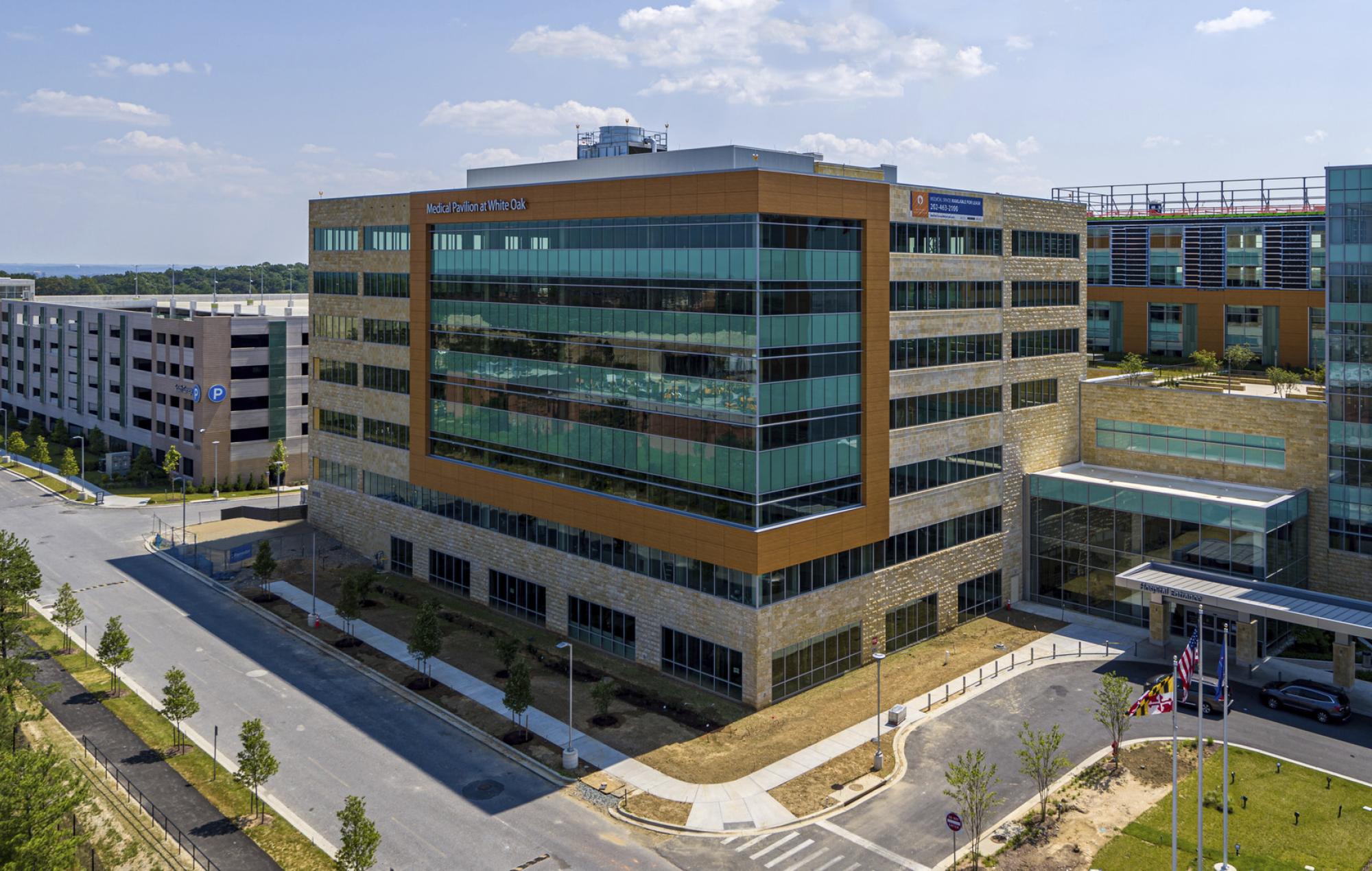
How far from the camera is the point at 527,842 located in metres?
41.7

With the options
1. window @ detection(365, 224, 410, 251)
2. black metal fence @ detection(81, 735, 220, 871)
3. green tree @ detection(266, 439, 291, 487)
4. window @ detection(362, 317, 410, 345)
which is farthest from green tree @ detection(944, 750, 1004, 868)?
green tree @ detection(266, 439, 291, 487)

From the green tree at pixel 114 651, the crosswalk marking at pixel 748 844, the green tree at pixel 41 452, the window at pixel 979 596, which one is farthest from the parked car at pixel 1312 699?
the green tree at pixel 41 452

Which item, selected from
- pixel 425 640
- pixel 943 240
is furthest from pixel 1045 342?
pixel 425 640

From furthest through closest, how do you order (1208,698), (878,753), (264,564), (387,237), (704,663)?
(387,237)
(264,564)
(704,663)
(1208,698)
(878,753)

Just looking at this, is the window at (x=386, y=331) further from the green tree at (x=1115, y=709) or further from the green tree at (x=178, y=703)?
the green tree at (x=1115, y=709)

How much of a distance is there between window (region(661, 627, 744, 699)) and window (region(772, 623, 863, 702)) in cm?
209

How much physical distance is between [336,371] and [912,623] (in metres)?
50.7

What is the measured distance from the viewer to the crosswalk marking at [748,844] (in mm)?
41156

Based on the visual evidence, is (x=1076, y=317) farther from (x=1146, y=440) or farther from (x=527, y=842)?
(x=527, y=842)

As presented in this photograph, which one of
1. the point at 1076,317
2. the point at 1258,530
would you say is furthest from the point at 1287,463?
the point at 1076,317

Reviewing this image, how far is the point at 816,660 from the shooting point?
57.3m

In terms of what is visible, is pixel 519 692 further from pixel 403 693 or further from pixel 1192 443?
pixel 1192 443

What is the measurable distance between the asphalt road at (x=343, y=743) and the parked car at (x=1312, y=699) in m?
34.0

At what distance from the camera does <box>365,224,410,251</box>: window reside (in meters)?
76.6
